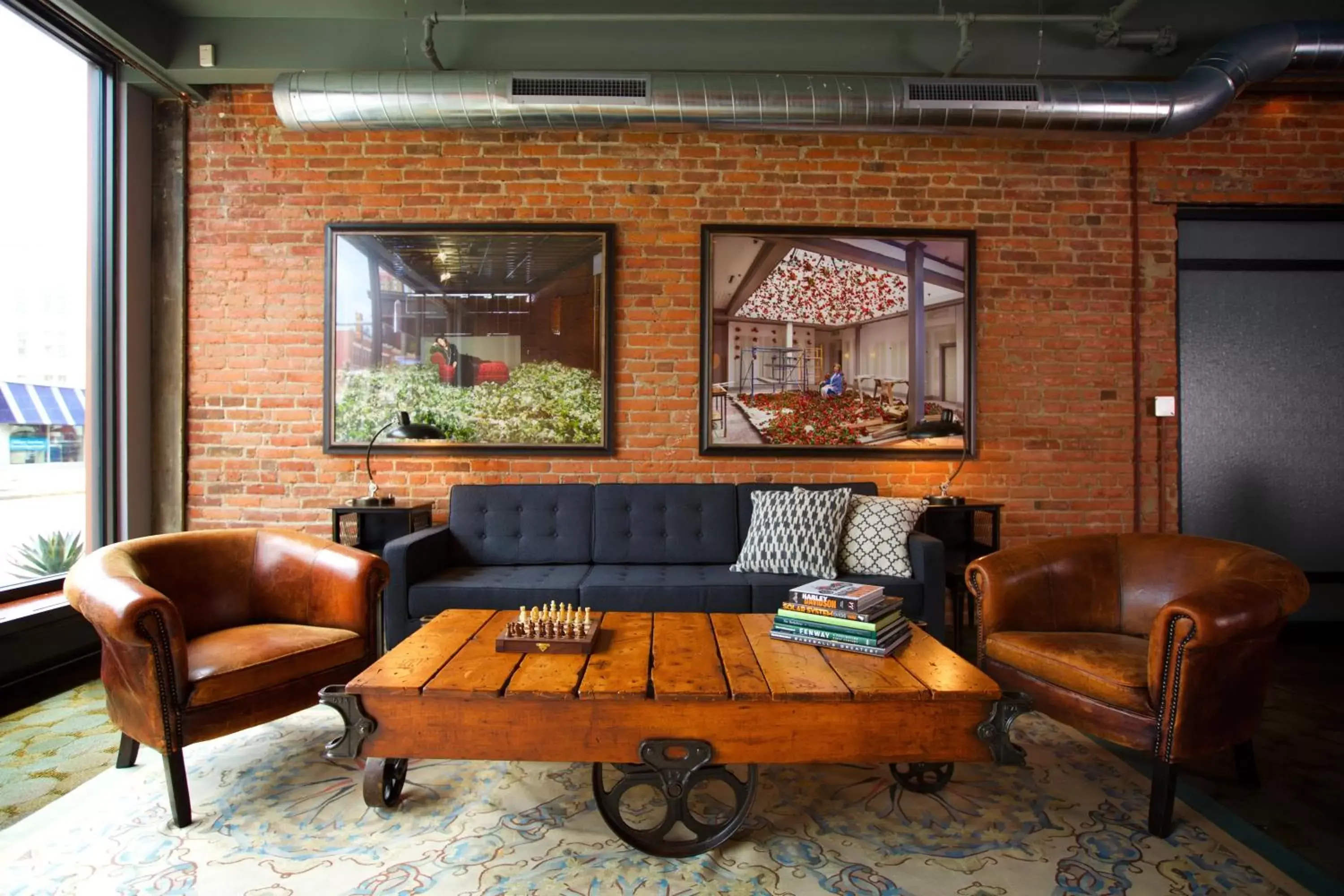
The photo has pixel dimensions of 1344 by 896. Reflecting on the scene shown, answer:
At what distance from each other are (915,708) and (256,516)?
4185 millimetres

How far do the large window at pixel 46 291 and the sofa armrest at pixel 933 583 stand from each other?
→ 4.56m

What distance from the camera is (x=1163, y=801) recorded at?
7.14 feet

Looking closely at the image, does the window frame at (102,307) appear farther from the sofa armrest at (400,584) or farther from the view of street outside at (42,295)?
the sofa armrest at (400,584)

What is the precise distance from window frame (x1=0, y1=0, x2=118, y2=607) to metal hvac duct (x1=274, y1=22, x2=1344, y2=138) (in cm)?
115

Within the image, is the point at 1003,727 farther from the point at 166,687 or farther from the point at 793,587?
the point at 166,687

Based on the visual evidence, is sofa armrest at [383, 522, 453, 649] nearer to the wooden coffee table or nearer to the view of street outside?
the wooden coffee table

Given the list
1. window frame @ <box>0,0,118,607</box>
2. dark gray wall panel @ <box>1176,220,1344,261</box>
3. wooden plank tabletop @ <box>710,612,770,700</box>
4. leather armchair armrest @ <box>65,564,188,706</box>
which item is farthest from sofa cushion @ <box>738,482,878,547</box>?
window frame @ <box>0,0,118,607</box>

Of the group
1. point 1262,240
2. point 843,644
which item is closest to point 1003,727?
point 843,644

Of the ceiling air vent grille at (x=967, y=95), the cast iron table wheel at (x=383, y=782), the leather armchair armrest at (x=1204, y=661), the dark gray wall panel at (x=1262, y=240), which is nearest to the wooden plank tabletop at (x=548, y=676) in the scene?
the cast iron table wheel at (x=383, y=782)

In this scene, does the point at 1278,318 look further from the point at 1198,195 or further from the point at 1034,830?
the point at 1034,830

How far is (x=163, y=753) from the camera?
224 centimetres

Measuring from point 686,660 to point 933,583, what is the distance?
5.95ft

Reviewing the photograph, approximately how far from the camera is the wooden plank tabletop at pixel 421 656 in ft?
6.45

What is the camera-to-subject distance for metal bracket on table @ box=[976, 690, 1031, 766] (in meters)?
1.92
